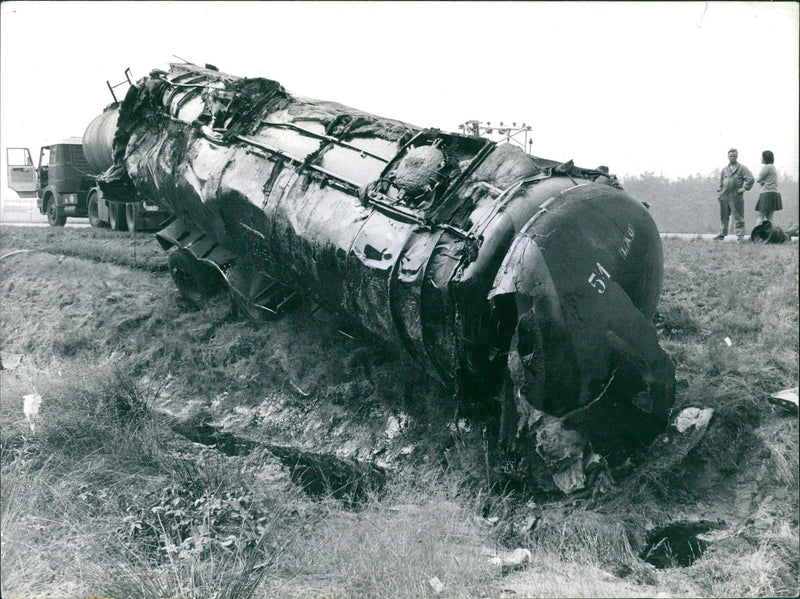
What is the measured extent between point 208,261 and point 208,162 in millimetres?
1257

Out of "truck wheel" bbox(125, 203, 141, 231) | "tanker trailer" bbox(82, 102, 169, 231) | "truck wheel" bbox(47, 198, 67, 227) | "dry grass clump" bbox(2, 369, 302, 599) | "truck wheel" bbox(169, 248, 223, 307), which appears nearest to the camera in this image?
"dry grass clump" bbox(2, 369, 302, 599)

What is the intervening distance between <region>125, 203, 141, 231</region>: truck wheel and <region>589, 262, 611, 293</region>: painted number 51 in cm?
948

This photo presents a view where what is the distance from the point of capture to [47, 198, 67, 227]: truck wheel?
1580cm

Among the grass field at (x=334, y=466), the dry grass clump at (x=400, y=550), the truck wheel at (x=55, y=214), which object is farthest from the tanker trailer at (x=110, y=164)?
the dry grass clump at (x=400, y=550)

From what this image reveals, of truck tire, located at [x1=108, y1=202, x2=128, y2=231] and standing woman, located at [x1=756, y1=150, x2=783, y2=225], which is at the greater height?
standing woman, located at [x1=756, y1=150, x2=783, y2=225]

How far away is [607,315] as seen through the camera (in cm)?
468

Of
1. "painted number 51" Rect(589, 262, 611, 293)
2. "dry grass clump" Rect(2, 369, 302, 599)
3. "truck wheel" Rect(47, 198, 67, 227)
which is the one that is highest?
"painted number 51" Rect(589, 262, 611, 293)

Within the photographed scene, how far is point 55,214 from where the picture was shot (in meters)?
15.9

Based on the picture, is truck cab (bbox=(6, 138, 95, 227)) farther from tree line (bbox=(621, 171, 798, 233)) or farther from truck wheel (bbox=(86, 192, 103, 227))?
tree line (bbox=(621, 171, 798, 233))

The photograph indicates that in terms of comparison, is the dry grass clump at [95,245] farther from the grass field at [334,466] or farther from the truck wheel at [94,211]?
the grass field at [334,466]

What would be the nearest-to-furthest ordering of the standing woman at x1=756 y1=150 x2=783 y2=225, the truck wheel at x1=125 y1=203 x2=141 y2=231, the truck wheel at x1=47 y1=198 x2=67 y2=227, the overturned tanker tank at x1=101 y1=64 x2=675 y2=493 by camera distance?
the overturned tanker tank at x1=101 y1=64 x2=675 y2=493 < the standing woman at x1=756 y1=150 x2=783 y2=225 < the truck wheel at x1=125 y1=203 x2=141 y2=231 < the truck wheel at x1=47 y1=198 x2=67 y2=227

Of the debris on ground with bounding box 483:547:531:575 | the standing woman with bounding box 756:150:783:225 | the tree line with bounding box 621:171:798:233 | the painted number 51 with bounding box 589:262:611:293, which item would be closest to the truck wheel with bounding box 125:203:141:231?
the painted number 51 with bounding box 589:262:611:293

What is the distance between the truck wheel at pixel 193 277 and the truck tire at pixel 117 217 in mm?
5082

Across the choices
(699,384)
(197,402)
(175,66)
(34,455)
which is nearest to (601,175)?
(699,384)
